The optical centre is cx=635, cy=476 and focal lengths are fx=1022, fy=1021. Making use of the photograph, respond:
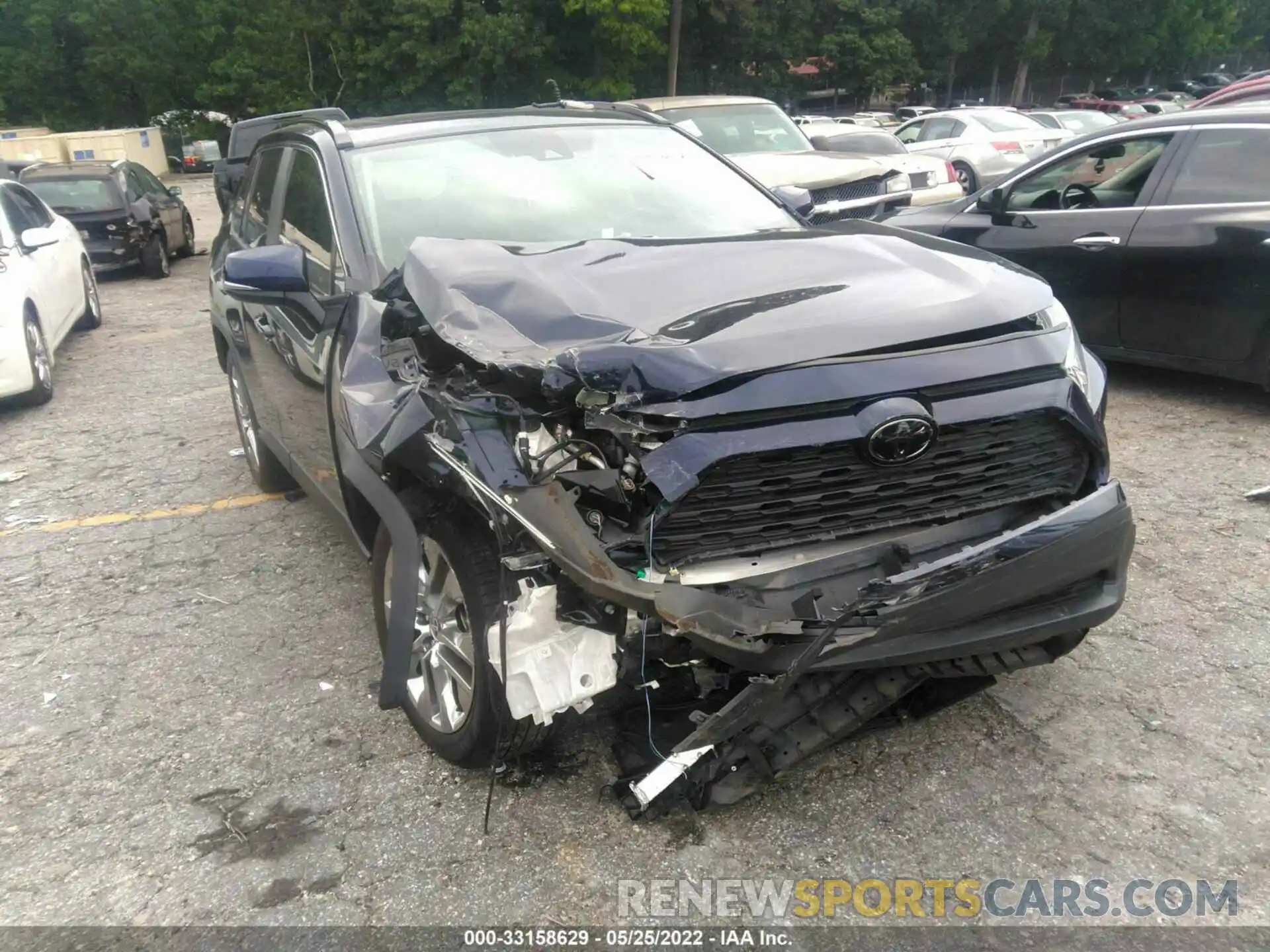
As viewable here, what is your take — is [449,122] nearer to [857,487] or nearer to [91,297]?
[857,487]

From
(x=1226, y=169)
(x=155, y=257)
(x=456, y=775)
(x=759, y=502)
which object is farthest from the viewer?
(x=155, y=257)

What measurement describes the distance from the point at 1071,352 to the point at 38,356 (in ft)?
24.8

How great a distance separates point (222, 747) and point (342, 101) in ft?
109

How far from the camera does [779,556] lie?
2551 millimetres

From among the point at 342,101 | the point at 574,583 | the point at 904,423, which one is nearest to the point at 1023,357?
the point at 904,423

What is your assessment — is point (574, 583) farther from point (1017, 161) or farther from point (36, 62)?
point (36, 62)

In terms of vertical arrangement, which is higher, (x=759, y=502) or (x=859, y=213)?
(x=759, y=502)

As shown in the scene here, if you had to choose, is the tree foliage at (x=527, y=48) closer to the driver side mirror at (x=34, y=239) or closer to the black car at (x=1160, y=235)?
the driver side mirror at (x=34, y=239)

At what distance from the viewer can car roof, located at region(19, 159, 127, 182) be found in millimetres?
13875

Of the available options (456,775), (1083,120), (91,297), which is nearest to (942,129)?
(1083,120)

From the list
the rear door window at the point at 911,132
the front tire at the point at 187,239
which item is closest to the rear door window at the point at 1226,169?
the front tire at the point at 187,239

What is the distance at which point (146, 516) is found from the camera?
214 inches

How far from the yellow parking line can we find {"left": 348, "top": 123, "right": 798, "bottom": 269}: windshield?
2.33m

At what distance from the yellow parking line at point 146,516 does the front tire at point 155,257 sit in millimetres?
10000
